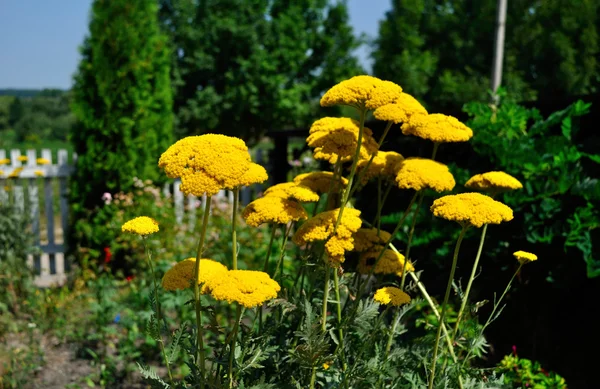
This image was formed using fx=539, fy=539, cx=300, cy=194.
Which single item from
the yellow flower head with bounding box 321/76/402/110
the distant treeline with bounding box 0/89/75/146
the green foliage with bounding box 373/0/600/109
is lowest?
the distant treeline with bounding box 0/89/75/146

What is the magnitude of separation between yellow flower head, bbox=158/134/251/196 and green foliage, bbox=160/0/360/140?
17.3 m

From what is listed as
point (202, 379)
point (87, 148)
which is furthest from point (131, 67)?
point (202, 379)

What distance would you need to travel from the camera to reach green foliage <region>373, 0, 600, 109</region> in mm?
22500

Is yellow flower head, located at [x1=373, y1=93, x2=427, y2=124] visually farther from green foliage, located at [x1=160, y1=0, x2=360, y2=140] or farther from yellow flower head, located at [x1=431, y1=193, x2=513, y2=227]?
green foliage, located at [x1=160, y1=0, x2=360, y2=140]

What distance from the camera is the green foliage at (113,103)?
20.8ft

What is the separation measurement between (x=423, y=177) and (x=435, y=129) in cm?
22

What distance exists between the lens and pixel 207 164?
1.52 meters

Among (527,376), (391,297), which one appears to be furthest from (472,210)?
(527,376)

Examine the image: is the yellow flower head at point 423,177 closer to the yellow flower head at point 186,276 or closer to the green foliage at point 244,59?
the yellow flower head at point 186,276

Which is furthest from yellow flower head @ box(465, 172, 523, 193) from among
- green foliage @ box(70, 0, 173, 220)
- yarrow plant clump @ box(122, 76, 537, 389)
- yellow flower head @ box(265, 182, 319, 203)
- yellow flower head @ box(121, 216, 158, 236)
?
green foliage @ box(70, 0, 173, 220)

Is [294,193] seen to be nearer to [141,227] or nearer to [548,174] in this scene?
[141,227]

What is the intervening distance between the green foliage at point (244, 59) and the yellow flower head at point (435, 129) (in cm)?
1685

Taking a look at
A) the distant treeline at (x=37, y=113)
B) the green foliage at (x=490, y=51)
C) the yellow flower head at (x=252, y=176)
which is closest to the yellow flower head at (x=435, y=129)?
the yellow flower head at (x=252, y=176)

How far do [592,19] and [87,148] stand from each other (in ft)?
76.7
